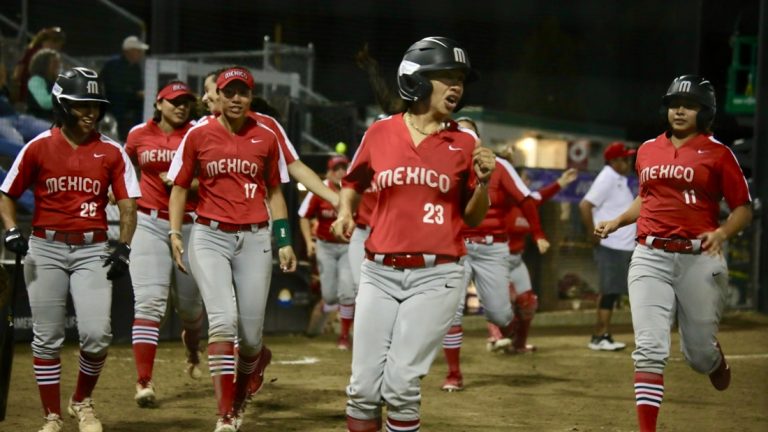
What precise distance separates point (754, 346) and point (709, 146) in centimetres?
717

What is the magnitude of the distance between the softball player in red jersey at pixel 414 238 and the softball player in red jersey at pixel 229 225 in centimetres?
167

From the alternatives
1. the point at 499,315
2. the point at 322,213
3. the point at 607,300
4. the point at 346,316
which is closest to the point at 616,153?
the point at 607,300

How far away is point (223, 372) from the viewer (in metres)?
7.22

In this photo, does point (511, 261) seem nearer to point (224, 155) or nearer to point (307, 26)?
point (224, 155)

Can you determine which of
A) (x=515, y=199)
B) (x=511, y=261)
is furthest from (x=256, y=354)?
(x=511, y=261)

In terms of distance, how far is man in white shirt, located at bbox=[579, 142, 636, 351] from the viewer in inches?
505

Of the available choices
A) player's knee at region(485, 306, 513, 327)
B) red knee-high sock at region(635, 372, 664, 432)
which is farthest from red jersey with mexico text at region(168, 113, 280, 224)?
player's knee at region(485, 306, 513, 327)

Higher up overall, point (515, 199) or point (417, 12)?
point (417, 12)

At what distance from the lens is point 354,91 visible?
24.2 metres

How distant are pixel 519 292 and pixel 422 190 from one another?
264 inches

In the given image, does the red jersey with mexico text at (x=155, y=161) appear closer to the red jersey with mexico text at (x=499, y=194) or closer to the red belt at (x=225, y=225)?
the red belt at (x=225, y=225)

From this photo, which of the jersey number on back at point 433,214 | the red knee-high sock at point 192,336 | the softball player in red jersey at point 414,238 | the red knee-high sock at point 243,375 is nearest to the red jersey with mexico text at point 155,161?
the red knee-high sock at point 192,336

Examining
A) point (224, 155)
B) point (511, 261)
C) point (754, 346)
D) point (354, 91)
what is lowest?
point (754, 346)

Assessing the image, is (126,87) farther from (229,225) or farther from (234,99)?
(229,225)
